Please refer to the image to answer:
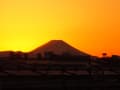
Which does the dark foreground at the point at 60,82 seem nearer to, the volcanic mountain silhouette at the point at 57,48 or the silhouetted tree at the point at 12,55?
the silhouetted tree at the point at 12,55

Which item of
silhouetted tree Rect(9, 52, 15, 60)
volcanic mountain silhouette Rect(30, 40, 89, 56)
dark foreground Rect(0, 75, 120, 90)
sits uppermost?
volcanic mountain silhouette Rect(30, 40, 89, 56)

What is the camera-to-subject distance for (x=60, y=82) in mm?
26703

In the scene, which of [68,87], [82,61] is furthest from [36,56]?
[68,87]

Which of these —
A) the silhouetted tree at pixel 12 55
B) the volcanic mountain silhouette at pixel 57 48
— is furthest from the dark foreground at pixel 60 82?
the volcanic mountain silhouette at pixel 57 48

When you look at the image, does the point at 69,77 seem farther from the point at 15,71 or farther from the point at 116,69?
the point at 116,69

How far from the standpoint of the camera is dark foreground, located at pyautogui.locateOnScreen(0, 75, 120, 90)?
25.3 m

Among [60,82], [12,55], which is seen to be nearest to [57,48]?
[12,55]

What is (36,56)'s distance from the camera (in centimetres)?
3409

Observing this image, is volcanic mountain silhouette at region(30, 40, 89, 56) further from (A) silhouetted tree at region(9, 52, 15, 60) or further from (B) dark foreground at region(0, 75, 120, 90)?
(B) dark foreground at region(0, 75, 120, 90)

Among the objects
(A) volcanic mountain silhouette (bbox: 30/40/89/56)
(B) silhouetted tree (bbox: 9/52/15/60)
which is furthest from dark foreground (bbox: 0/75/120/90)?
(A) volcanic mountain silhouette (bbox: 30/40/89/56)

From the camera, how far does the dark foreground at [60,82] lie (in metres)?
25.3

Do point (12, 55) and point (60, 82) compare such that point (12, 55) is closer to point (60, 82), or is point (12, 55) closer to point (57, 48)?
point (57, 48)

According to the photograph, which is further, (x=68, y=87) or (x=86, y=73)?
(x=86, y=73)

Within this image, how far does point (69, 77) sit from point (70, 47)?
41.9ft
